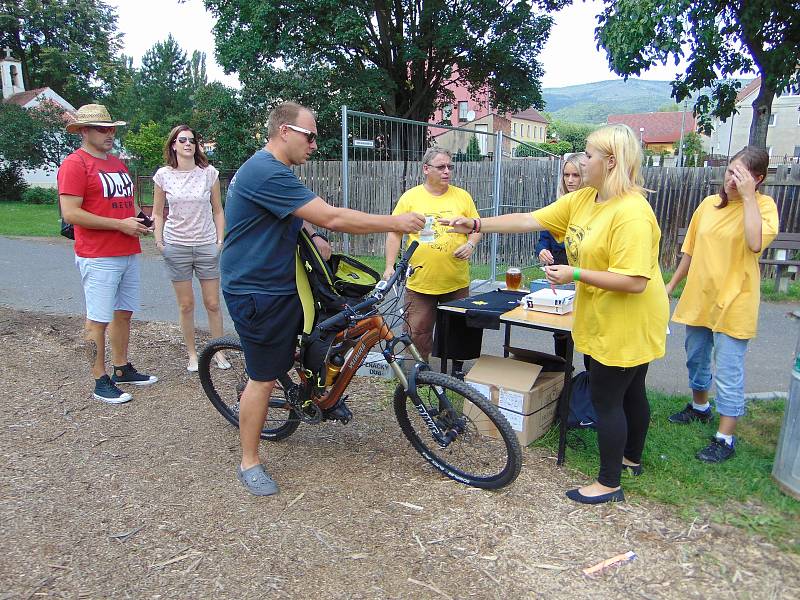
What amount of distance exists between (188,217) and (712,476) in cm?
401

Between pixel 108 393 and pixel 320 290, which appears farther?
pixel 108 393

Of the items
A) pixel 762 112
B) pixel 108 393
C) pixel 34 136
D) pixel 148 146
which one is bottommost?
pixel 108 393

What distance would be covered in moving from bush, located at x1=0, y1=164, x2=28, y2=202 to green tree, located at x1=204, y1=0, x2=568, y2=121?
50.5 ft

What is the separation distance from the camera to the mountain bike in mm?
3104

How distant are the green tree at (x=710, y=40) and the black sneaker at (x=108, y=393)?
355 inches

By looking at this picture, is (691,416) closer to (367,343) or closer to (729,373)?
(729,373)

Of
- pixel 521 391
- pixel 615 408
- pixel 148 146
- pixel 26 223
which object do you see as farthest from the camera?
pixel 148 146

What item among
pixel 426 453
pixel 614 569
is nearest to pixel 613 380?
pixel 614 569

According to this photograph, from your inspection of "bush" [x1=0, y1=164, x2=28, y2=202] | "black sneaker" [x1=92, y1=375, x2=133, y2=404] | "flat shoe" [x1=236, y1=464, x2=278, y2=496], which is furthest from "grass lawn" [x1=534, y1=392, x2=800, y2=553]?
"bush" [x1=0, y1=164, x2=28, y2=202]

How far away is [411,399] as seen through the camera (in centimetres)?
319

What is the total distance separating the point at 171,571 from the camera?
259 centimetres

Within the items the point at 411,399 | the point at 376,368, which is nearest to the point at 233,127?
the point at 376,368

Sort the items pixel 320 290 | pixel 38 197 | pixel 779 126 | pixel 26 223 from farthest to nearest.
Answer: pixel 779 126
pixel 38 197
pixel 26 223
pixel 320 290

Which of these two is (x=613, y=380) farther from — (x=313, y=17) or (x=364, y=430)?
(x=313, y=17)
